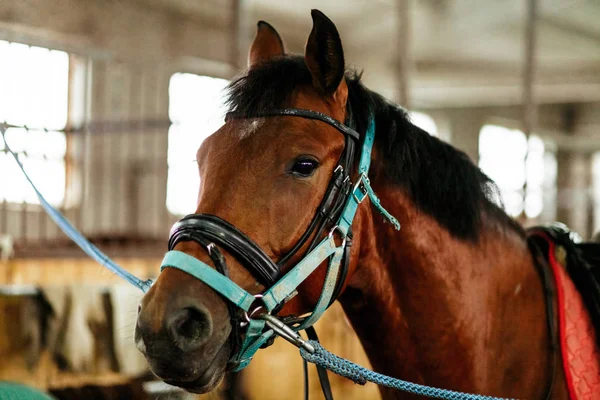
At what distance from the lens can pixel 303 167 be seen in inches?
56.7

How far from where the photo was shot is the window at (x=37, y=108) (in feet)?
18.0

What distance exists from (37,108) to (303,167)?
520cm

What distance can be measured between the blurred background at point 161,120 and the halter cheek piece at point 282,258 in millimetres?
352

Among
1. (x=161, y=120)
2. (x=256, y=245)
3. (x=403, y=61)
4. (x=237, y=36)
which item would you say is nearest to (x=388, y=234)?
(x=256, y=245)

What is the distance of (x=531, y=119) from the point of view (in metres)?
5.32

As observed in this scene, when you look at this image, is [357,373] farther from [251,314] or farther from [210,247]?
[210,247]

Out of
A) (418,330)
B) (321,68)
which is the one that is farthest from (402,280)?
(321,68)

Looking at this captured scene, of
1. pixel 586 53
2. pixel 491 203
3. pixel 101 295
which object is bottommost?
pixel 101 295

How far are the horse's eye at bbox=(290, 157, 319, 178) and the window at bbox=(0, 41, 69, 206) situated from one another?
14.4ft

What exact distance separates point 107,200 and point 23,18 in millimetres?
2120

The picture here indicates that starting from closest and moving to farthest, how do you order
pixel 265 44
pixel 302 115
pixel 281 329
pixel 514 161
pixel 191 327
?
pixel 191 327
pixel 281 329
pixel 302 115
pixel 265 44
pixel 514 161

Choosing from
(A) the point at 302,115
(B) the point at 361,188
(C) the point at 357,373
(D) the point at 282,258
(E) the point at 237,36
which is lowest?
(C) the point at 357,373

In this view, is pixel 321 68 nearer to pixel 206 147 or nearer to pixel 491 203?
pixel 206 147

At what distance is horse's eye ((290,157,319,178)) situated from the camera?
1.43 metres
